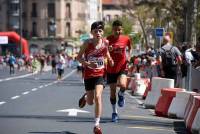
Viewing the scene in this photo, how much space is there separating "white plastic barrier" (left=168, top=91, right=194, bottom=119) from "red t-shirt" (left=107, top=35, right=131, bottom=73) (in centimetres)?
201

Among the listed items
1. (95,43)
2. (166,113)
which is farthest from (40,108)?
(95,43)

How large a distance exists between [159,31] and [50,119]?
2373 cm

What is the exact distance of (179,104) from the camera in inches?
658

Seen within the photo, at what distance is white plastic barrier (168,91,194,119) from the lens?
1652 cm

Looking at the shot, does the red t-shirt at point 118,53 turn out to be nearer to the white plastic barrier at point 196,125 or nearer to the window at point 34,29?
the white plastic barrier at point 196,125

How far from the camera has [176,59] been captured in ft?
66.1

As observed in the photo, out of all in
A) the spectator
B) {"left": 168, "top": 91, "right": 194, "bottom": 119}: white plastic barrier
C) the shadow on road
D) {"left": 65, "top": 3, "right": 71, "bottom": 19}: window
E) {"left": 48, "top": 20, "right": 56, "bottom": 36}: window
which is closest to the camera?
the shadow on road

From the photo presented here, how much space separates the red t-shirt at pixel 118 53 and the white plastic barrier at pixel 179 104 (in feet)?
6.59

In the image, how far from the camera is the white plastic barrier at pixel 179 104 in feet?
54.2

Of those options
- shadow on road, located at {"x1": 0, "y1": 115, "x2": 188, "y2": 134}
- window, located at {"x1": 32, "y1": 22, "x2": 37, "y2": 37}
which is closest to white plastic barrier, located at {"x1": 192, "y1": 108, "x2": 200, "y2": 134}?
shadow on road, located at {"x1": 0, "y1": 115, "x2": 188, "y2": 134}

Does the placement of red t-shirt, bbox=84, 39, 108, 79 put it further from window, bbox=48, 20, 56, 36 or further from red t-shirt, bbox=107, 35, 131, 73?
window, bbox=48, 20, 56, 36

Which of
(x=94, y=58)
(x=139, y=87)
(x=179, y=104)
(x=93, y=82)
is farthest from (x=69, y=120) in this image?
(x=139, y=87)

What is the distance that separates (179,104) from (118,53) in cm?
240

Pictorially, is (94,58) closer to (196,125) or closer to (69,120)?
(196,125)
